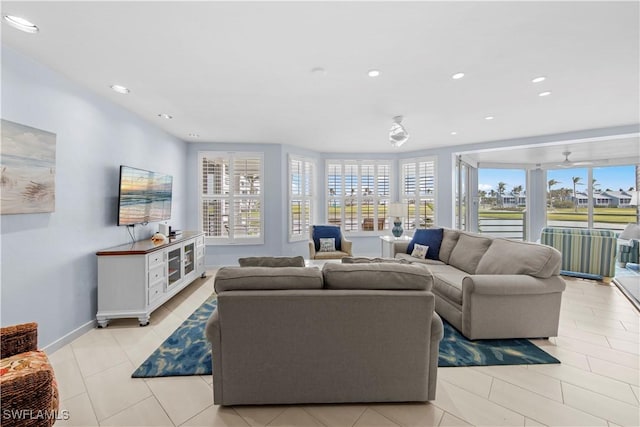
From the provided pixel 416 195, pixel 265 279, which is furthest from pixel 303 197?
pixel 265 279

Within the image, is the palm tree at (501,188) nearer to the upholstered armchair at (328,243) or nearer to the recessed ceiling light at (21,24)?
the upholstered armchair at (328,243)

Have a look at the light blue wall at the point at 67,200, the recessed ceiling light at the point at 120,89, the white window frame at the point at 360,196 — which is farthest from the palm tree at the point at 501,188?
the recessed ceiling light at the point at 120,89

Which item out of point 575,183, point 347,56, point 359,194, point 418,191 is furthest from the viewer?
point 575,183

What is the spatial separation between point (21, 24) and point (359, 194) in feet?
18.5

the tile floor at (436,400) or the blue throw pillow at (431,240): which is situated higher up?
the blue throw pillow at (431,240)

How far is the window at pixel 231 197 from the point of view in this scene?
543 cm

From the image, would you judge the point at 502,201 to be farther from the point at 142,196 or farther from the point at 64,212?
the point at 64,212

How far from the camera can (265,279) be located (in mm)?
1732

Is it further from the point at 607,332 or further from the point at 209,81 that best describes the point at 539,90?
the point at 209,81

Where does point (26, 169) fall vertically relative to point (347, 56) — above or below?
below

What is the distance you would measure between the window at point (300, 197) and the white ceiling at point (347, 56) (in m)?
2.04

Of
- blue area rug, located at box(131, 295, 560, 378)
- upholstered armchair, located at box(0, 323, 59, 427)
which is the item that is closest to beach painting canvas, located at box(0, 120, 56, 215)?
upholstered armchair, located at box(0, 323, 59, 427)

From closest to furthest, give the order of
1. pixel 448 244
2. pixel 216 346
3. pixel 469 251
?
1. pixel 216 346
2. pixel 469 251
3. pixel 448 244

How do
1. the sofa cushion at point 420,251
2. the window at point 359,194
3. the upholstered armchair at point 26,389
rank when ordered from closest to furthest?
the upholstered armchair at point 26,389 < the sofa cushion at point 420,251 < the window at point 359,194
